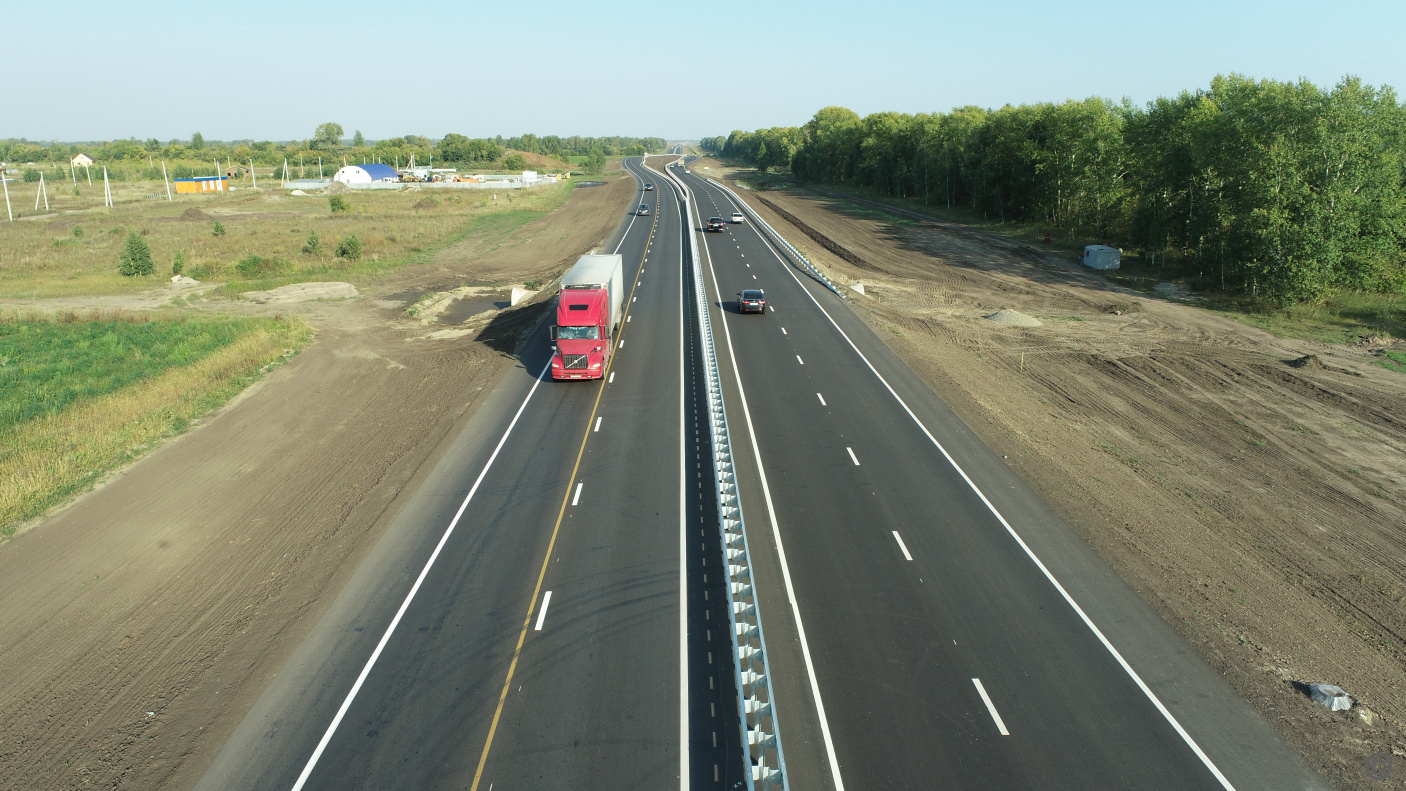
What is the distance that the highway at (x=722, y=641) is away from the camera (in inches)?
472

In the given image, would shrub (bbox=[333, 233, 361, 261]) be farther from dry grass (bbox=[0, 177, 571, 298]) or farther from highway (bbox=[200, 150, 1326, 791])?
highway (bbox=[200, 150, 1326, 791])

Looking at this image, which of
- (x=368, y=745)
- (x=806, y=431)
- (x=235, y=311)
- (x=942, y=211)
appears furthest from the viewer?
(x=942, y=211)

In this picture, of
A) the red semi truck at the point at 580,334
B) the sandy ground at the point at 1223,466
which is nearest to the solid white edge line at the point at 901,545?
the sandy ground at the point at 1223,466

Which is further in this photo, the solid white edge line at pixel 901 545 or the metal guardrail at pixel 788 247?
the metal guardrail at pixel 788 247

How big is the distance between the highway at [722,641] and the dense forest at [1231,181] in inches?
1259

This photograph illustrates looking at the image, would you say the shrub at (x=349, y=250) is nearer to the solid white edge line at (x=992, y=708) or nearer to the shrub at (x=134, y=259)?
the shrub at (x=134, y=259)

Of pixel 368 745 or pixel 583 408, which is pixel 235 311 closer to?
pixel 583 408

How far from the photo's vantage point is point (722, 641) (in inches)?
583

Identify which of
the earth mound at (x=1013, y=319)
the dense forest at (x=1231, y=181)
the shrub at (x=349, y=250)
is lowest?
the earth mound at (x=1013, y=319)

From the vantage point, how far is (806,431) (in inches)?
1013

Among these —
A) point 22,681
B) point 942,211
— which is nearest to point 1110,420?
point 22,681

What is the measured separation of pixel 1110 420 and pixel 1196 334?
1635cm

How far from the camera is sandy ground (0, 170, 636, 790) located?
12.9 m

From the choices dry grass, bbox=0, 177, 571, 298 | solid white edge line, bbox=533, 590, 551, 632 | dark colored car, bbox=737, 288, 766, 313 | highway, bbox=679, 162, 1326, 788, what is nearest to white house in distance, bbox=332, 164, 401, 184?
dry grass, bbox=0, 177, 571, 298
